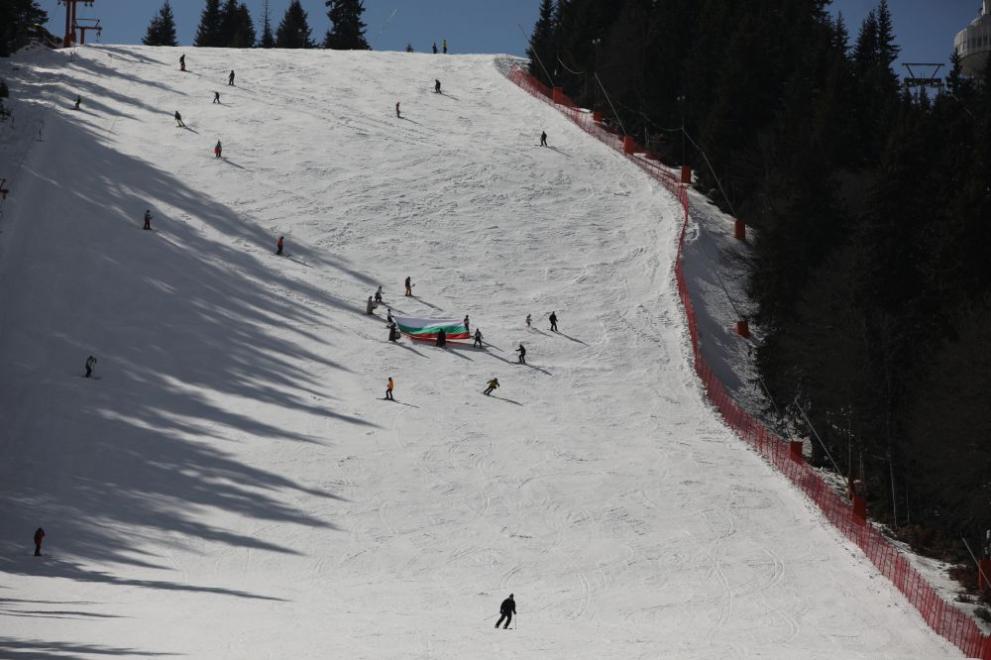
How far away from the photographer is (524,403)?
37125mm

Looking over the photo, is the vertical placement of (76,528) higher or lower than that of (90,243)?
lower

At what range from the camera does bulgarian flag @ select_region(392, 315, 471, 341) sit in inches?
1622

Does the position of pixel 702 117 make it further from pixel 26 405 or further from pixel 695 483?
pixel 26 405

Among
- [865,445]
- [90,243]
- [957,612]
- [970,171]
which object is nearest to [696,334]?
[865,445]

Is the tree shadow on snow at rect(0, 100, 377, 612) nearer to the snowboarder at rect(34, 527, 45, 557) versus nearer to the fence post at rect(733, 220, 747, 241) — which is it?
the snowboarder at rect(34, 527, 45, 557)

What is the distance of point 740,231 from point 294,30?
55.1 m

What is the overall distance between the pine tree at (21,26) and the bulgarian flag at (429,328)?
26794mm

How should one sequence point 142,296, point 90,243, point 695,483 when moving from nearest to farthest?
point 695,483
point 142,296
point 90,243

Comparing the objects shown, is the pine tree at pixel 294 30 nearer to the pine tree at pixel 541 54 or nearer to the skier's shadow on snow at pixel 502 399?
the pine tree at pixel 541 54

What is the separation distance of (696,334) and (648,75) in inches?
990

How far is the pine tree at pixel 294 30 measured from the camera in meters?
96.8

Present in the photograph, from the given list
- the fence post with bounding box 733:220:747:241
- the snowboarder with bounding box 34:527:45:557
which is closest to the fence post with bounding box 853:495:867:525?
the snowboarder with bounding box 34:527:45:557

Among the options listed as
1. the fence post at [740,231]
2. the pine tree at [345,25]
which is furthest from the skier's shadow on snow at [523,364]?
the pine tree at [345,25]

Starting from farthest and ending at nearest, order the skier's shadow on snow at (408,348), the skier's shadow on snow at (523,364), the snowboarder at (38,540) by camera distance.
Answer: the skier's shadow on snow at (408,348) → the skier's shadow on snow at (523,364) → the snowboarder at (38,540)
